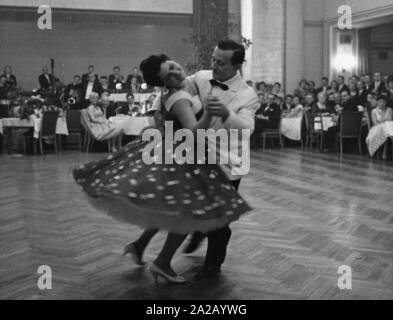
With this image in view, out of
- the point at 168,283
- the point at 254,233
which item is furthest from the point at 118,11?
the point at 168,283

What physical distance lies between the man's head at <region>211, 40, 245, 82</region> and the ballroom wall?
12658 millimetres

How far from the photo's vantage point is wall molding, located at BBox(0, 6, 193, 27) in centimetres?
1438

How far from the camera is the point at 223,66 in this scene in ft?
10.2

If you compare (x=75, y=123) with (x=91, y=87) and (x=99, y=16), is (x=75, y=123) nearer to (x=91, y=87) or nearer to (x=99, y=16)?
(x=91, y=87)

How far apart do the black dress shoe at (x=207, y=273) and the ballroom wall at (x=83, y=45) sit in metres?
12.9

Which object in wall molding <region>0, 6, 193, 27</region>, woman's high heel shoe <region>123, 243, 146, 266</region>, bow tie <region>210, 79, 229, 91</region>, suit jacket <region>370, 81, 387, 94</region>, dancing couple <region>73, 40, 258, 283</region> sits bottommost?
woman's high heel shoe <region>123, 243, 146, 266</region>

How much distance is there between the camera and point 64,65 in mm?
16453

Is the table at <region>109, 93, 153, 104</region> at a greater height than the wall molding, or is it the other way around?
the wall molding

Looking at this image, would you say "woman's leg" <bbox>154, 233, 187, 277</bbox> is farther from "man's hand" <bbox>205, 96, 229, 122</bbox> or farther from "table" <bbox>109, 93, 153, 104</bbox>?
"table" <bbox>109, 93, 153, 104</bbox>

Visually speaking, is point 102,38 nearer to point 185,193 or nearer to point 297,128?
point 297,128

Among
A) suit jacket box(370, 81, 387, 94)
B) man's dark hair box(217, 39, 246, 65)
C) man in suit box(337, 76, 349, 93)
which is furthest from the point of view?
man in suit box(337, 76, 349, 93)

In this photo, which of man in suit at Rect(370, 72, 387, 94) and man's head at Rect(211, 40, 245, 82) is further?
man in suit at Rect(370, 72, 387, 94)

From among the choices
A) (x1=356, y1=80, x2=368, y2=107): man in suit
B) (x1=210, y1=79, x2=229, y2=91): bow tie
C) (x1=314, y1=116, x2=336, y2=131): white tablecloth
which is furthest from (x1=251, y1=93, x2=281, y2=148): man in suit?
(x1=210, y1=79, x2=229, y2=91): bow tie
